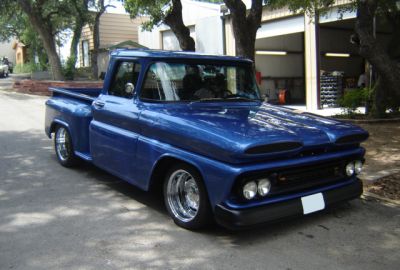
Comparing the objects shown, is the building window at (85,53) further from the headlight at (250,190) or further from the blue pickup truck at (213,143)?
the headlight at (250,190)

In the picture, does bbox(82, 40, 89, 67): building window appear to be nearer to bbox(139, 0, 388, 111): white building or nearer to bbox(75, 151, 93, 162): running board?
bbox(139, 0, 388, 111): white building

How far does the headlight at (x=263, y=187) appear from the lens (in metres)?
4.04

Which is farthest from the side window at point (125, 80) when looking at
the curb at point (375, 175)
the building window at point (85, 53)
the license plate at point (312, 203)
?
the building window at point (85, 53)

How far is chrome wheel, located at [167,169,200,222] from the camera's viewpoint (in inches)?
180

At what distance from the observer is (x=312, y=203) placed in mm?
4320

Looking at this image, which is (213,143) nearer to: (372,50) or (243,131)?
(243,131)

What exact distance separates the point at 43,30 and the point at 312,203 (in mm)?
19188

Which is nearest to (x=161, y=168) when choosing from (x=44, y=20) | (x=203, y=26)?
(x=203, y=26)

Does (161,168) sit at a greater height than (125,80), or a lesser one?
lesser

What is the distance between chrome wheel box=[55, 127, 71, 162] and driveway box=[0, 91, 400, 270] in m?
0.90

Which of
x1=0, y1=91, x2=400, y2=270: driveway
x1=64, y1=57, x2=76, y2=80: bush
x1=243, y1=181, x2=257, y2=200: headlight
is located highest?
x1=64, y1=57, x2=76, y2=80: bush

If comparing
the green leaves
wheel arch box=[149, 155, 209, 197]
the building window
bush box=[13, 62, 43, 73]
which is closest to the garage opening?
the green leaves

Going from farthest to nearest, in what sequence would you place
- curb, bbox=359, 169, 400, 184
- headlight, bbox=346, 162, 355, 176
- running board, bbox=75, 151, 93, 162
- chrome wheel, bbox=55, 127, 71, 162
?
chrome wheel, bbox=55, 127, 71, 162 < curb, bbox=359, 169, 400, 184 < running board, bbox=75, 151, 93, 162 < headlight, bbox=346, 162, 355, 176

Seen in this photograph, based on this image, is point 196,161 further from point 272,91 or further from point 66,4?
point 66,4
